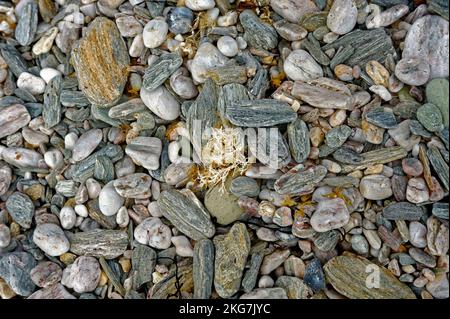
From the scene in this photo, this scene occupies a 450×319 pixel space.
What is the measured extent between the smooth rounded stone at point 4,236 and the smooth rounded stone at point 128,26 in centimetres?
75

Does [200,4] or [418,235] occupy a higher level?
[200,4]

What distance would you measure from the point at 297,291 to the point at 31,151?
1.00 m

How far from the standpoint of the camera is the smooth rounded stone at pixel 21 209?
1611 mm

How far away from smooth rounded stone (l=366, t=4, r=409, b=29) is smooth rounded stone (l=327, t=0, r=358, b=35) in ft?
0.17

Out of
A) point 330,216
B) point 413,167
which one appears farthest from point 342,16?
point 330,216

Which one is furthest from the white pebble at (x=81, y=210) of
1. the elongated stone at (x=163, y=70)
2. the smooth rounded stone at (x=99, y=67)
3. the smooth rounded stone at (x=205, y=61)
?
the smooth rounded stone at (x=205, y=61)

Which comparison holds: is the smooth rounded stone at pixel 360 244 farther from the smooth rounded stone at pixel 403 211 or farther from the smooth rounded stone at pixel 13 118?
the smooth rounded stone at pixel 13 118

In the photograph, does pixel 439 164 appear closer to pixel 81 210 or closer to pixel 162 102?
pixel 162 102

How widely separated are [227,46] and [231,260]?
67 cm

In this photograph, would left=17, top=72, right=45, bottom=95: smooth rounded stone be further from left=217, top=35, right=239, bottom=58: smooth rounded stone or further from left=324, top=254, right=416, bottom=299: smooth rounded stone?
left=324, top=254, right=416, bottom=299: smooth rounded stone

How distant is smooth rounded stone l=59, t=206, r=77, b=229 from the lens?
1590 millimetres

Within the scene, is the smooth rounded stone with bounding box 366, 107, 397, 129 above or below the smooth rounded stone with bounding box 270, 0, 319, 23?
below

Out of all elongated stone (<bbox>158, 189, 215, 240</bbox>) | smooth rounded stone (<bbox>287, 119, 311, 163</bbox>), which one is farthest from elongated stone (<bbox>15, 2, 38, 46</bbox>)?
smooth rounded stone (<bbox>287, 119, 311, 163</bbox>)

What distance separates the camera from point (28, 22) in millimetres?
1700
